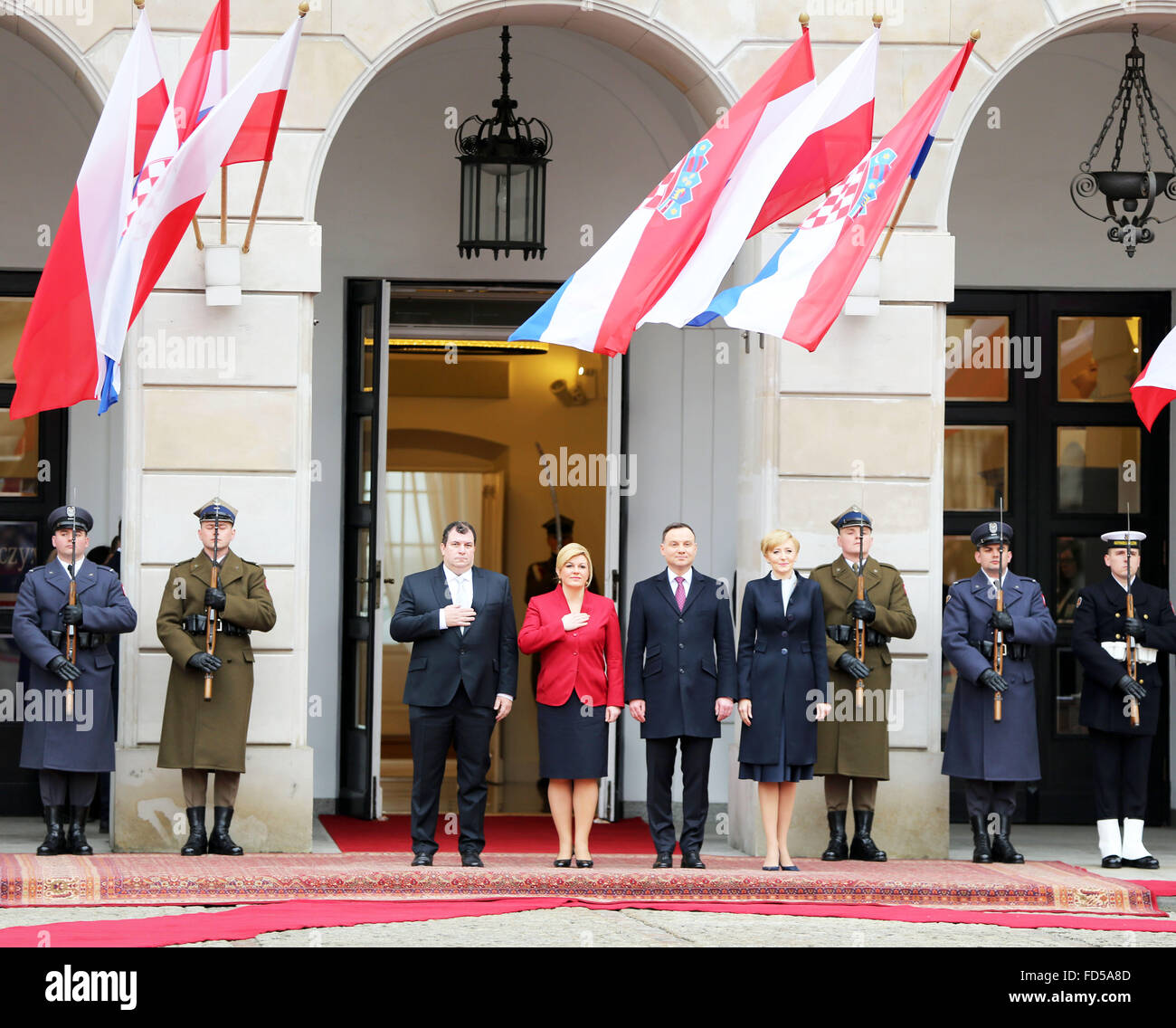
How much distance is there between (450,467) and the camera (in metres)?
18.0

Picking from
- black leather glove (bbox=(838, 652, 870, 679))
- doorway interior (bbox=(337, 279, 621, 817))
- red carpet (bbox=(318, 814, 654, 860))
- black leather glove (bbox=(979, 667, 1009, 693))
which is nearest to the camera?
black leather glove (bbox=(838, 652, 870, 679))

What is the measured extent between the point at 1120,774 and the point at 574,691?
322 centimetres

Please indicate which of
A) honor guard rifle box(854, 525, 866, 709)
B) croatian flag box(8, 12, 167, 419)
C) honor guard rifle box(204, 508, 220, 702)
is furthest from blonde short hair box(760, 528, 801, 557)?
croatian flag box(8, 12, 167, 419)

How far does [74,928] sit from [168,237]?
334cm

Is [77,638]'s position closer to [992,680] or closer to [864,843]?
[864,843]

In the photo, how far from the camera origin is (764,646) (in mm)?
10016

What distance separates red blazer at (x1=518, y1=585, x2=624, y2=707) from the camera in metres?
9.87

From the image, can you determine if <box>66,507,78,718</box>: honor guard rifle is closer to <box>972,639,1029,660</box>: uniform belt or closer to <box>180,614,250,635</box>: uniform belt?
<box>180,614,250,635</box>: uniform belt

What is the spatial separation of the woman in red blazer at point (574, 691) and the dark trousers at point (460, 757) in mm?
332

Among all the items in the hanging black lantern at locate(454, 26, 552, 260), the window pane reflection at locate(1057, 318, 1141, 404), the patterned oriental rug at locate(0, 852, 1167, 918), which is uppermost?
the hanging black lantern at locate(454, 26, 552, 260)

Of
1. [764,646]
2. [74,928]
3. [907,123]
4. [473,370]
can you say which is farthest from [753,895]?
[473,370]

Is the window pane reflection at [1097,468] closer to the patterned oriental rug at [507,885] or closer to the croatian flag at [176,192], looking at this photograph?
the patterned oriental rug at [507,885]

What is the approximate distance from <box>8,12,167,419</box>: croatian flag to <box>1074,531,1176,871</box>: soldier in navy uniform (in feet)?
18.6

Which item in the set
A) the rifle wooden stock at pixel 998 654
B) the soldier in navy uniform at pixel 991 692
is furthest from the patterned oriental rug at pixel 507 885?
the rifle wooden stock at pixel 998 654
